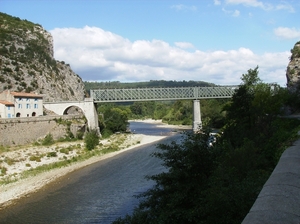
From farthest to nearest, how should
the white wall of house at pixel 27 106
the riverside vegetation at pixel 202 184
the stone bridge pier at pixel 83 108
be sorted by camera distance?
the stone bridge pier at pixel 83 108 → the white wall of house at pixel 27 106 → the riverside vegetation at pixel 202 184

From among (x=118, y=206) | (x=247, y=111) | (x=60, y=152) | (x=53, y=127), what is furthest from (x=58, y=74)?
(x=118, y=206)

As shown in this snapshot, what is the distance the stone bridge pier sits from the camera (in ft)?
217

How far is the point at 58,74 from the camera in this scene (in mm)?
89500

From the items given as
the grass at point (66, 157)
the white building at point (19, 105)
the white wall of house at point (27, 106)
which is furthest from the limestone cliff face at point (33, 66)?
the grass at point (66, 157)

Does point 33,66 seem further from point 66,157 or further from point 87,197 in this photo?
point 87,197

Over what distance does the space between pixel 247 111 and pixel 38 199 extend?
23.8m

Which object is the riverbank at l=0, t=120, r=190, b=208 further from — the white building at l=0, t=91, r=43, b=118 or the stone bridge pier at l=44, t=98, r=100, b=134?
the stone bridge pier at l=44, t=98, r=100, b=134

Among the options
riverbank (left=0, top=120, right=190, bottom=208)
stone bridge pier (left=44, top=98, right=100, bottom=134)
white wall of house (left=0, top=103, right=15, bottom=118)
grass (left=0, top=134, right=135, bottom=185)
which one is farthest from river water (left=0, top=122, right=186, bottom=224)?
stone bridge pier (left=44, top=98, right=100, bottom=134)

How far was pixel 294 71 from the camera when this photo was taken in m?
56.5

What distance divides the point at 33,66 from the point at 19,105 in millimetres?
27391

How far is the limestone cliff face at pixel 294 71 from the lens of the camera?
177 feet

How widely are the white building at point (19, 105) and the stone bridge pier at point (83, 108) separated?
5918 mm

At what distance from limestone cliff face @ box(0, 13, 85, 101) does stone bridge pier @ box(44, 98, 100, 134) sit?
750 centimetres

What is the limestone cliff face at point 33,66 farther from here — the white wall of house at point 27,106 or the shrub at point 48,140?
the shrub at point 48,140
